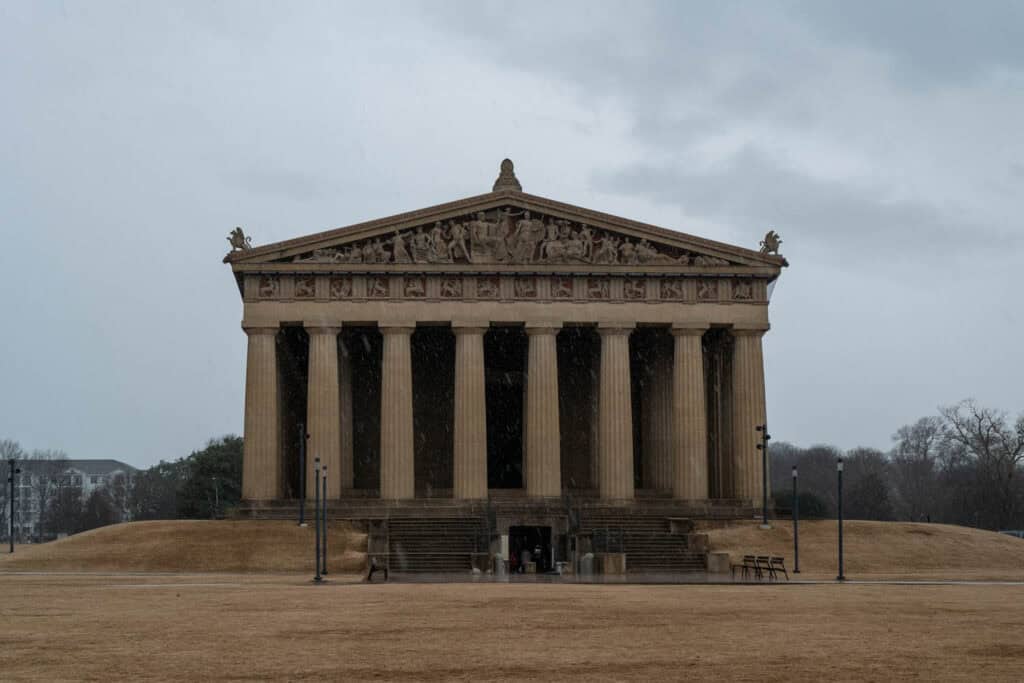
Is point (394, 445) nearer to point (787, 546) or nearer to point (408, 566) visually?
point (408, 566)

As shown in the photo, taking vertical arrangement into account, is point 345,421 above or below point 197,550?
above

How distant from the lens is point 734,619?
25.0 m

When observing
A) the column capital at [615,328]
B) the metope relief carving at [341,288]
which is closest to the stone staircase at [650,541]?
the column capital at [615,328]

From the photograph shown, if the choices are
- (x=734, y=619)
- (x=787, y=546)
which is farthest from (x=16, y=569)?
(x=734, y=619)

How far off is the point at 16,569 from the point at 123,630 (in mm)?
30567

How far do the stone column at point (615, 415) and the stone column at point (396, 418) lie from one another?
360 inches

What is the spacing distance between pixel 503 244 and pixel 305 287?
959cm

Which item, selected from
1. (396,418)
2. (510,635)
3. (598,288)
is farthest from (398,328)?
(510,635)

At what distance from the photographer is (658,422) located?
69.0 metres

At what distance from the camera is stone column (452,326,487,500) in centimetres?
6297

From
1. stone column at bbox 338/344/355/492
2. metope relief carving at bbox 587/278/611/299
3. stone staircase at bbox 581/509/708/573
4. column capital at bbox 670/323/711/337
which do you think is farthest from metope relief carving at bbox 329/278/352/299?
column capital at bbox 670/323/711/337

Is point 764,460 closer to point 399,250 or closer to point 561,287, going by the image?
point 561,287

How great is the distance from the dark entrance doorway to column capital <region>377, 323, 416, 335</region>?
10.7 m

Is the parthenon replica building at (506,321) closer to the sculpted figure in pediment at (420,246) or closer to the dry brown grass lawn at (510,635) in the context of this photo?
the sculpted figure in pediment at (420,246)
